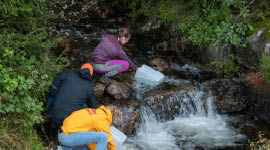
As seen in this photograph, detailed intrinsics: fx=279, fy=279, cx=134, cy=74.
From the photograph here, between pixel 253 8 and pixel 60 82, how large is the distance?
529cm

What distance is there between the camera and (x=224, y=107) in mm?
6516

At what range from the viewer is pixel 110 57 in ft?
21.1

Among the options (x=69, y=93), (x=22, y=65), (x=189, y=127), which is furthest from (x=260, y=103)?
(x=22, y=65)

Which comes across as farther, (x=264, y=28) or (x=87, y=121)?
(x=264, y=28)

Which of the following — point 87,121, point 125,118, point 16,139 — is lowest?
point 125,118

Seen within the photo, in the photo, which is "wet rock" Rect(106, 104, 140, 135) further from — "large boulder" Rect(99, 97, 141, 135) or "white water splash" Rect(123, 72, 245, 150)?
"white water splash" Rect(123, 72, 245, 150)

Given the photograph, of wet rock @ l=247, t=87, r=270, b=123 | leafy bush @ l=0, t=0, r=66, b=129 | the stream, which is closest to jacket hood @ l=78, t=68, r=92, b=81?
leafy bush @ l=0, t=0, r=66, b=129

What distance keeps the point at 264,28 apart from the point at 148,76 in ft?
9.64

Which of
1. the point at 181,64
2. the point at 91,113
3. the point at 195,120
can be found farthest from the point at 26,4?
the point at 181,64

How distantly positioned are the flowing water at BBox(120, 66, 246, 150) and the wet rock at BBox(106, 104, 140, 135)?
0.58ft

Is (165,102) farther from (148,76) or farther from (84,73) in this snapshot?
(84,73)

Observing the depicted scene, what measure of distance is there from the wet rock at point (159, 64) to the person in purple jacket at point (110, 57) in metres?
1.01

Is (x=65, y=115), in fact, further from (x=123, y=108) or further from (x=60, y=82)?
(x=123, y=108)

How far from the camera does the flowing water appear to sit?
17.7 ft
